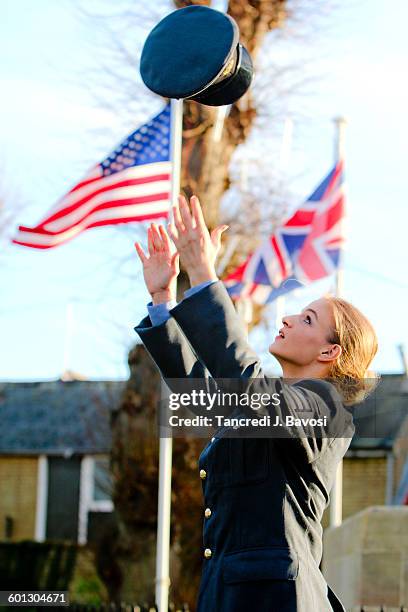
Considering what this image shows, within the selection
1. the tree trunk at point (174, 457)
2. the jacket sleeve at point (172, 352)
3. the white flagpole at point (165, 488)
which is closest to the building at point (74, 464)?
the tree trunk at point (174, 457)

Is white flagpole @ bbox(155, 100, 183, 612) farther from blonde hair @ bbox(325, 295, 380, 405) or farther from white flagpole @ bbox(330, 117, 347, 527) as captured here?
blonde hair @ bbox(325, 295, 380, 405)

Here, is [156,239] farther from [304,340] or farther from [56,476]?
[56,476]

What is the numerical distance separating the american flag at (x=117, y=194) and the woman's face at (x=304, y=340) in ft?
21.2

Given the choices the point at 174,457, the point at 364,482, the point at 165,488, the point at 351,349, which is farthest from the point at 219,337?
the point at 364,482

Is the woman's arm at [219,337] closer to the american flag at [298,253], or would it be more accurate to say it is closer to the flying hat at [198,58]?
the flying hat at [198,58]

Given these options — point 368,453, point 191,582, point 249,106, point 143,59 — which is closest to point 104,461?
point 368,453

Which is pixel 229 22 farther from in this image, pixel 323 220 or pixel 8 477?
pixel 8 477

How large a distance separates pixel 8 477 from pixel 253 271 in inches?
563

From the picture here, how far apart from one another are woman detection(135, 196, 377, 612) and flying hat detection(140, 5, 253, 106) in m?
0.48

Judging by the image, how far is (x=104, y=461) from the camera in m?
24.0

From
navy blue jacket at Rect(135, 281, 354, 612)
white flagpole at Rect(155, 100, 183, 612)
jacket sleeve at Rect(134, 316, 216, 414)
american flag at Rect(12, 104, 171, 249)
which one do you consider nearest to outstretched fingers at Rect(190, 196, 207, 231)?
navy blue jacket at Rect(135, 281, 354, 612)

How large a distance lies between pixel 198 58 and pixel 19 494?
22.3m

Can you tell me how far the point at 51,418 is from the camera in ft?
85.4

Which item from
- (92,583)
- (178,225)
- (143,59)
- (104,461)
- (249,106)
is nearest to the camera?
(178,225)
